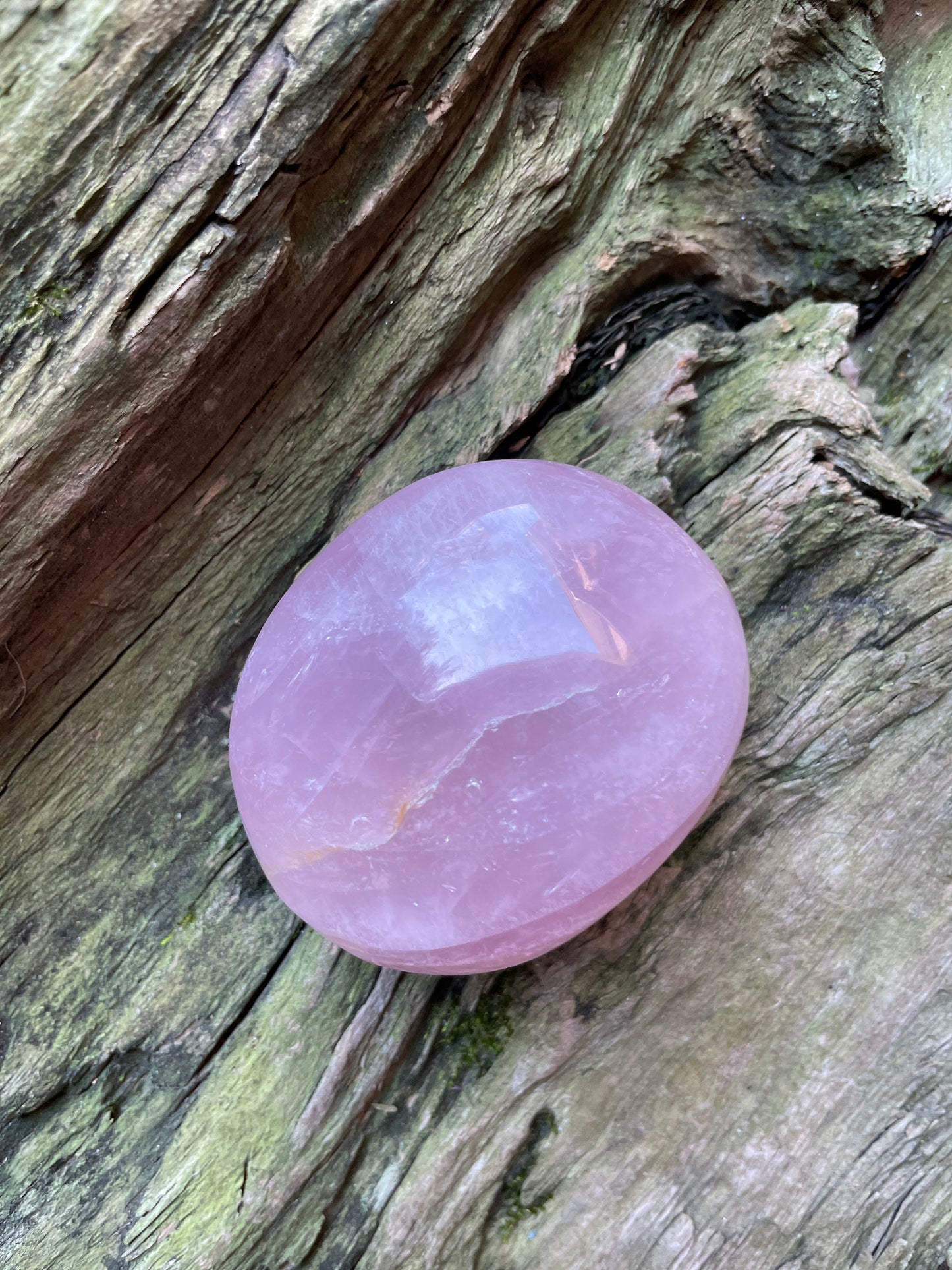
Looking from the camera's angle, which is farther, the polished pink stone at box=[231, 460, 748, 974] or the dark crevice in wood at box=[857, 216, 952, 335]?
the dark crevice in wood at box=[857, 216, 952, 335]

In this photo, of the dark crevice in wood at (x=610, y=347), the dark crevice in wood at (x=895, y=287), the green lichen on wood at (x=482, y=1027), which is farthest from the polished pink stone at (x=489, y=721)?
the dark crevice in wood at (x=895, y=287)

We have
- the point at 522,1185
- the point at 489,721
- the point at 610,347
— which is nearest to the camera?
the point at 489,721

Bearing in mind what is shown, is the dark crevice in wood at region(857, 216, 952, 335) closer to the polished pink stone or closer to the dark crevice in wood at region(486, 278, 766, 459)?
the dark crevice in wood at region(486, 278, 766, 459)

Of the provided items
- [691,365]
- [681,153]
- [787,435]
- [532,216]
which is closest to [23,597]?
[532,216]

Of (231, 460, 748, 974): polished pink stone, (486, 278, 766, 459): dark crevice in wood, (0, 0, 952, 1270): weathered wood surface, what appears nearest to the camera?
(231, 460, 748, 974): polished pink stone

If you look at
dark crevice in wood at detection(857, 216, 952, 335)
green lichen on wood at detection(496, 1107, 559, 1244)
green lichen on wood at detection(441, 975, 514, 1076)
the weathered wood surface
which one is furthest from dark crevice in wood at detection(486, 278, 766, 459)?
green lichen on wood at detection(496, 1107, 559, 1244)

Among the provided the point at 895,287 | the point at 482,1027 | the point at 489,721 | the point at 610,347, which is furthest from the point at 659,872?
the point at 895,287

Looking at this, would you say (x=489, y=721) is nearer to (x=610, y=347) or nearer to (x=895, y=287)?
(x=610, y=347)
